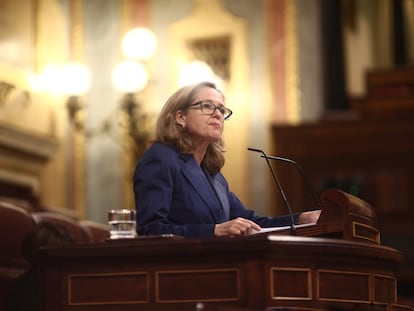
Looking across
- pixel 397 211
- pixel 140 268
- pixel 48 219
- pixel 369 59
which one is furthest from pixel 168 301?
pixel 369 59

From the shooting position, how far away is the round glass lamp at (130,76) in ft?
28.3

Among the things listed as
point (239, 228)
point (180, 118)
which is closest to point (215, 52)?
point (180, 118)

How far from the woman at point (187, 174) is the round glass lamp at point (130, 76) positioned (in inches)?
184

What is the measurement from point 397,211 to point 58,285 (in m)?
4.86

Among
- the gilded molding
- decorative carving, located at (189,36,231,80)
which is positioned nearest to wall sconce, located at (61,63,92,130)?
decorative carving, located at (189,36,231,80)

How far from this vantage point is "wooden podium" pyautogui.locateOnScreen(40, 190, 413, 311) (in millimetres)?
3219

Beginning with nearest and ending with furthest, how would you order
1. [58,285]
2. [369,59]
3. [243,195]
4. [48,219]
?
[58,285] < [48,219] < [243,195] < [369,59]

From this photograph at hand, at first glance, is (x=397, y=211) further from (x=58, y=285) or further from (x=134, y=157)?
(x=58, y=285)

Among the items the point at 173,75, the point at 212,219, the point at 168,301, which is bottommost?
the point at 168,301

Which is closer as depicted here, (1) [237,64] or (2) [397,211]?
(2) [397,211]

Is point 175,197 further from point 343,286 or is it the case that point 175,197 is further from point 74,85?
point 74,85

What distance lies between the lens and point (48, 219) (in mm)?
5012

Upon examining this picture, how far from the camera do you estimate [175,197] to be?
12.2 ft

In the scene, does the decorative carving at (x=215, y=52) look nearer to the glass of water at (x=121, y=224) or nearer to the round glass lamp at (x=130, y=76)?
the round glass lamp at (x=130, y=76)
